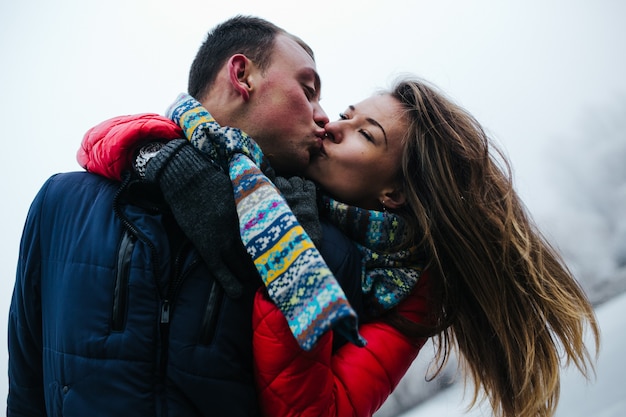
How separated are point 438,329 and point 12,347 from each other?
93cm

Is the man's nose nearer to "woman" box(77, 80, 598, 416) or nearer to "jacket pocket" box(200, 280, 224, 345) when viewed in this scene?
"woman" box(77, 80, 598, 416)

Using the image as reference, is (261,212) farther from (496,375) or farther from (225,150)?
(496,375)

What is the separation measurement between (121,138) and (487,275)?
2.84ft

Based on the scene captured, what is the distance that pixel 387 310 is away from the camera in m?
1.04

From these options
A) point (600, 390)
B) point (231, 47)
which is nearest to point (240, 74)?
point (231, 47)

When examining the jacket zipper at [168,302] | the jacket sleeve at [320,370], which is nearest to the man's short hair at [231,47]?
the jacket zipper at [168,302]

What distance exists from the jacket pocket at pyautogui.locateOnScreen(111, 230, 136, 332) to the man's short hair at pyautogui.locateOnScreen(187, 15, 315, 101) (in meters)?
0.51

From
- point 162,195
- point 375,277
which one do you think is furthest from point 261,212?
point 375,277

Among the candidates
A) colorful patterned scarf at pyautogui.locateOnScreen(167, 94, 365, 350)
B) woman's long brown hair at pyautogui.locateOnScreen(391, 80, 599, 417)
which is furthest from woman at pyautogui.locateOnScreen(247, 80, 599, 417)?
colorful patterned scarf at pyautogui.locateOnScreen(167, 94, 365, 350)

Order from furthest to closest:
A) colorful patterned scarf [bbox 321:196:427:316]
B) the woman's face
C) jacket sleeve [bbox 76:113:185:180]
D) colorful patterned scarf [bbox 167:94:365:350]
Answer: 1. the woman's face
2. colorful patterned scarf [bbox 321:196:427:316]
3. jacket sleeve [bbox 76:113:185:180]
4. colorful patterned scarf [bbox 167:94:365:350]

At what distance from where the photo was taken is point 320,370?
0.81 metres

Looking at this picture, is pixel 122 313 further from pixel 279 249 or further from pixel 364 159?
pixel 364 159

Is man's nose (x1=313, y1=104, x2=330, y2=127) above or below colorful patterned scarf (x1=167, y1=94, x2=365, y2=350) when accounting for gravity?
above

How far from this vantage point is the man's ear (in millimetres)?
1083
